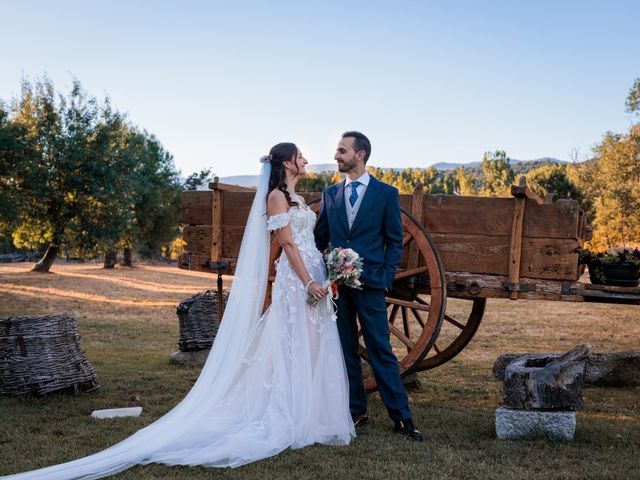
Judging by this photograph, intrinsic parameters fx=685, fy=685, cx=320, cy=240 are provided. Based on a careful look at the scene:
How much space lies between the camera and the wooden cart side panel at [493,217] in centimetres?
525

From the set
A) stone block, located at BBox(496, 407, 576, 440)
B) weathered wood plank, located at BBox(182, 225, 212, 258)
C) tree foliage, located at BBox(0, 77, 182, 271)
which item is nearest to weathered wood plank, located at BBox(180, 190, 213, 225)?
weathered wood plank, located at BBox(182, 225, 212, 258)

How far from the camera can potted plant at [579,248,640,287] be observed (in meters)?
5.29

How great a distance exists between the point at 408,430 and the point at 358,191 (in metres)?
1.71

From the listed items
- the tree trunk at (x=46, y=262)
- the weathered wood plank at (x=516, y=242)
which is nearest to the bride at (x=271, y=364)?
the weathered wood plank at (x=516, y=242)

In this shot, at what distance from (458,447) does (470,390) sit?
2317mm

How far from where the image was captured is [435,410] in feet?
18.8

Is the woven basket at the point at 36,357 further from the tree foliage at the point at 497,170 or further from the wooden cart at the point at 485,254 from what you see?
the tree foliage at the point at 497,170

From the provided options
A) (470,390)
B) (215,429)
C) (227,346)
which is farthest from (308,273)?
(470,390)

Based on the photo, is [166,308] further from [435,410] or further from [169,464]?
[169,464]

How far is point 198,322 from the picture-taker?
27.2ft

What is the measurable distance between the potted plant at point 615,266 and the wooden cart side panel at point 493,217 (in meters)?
0.22

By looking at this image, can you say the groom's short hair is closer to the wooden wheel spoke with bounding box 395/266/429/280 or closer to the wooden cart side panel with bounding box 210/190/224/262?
the wooden wheel spoke with bounding box 395/266/429/280

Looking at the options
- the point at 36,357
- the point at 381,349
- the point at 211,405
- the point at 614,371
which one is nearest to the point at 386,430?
the point at 381,349

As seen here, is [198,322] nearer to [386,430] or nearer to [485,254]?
[386,430]
